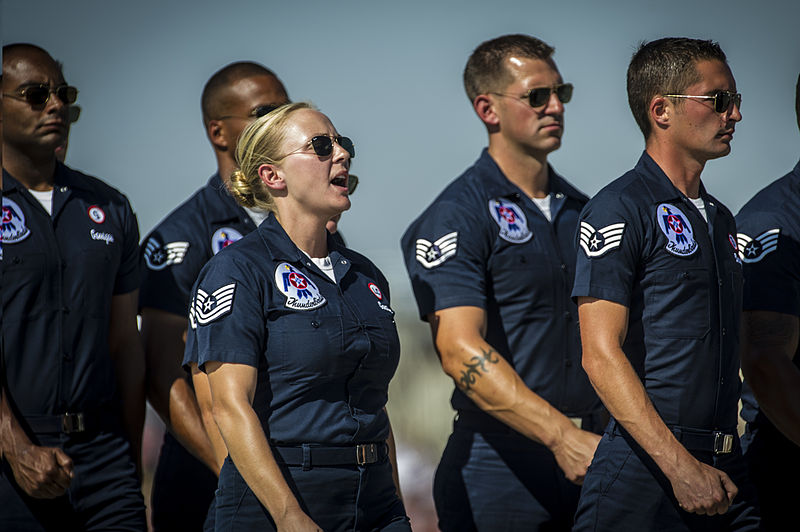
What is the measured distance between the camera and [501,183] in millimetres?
4707

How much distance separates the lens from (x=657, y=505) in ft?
11.8

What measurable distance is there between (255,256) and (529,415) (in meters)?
1.27

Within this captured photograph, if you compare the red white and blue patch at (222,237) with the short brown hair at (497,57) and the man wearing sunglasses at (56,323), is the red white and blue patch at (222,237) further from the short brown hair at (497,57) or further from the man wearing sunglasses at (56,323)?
the short brown hair at (497,57)

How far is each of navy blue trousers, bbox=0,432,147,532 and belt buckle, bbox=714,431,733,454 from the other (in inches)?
81.4

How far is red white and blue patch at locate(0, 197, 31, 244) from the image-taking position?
3.92 metres

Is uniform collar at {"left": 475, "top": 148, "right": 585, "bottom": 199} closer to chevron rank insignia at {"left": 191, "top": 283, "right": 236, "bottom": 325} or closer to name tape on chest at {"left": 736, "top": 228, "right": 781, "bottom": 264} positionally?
name tape on chest at {"left": 736, "top": 228, "right": 781, "bottom": 264}

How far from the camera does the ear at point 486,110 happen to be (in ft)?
16.1

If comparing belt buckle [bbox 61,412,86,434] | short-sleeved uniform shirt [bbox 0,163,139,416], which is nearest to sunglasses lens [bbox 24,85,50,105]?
short-sleeved uniform shirt [bbox 0,163,139,416]

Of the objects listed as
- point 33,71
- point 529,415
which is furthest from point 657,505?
point 33,71

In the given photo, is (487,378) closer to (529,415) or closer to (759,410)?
(529,415)

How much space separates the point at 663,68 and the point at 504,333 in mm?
1250

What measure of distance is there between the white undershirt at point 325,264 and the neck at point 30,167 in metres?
1.15

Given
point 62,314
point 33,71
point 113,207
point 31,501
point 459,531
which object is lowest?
point 459,531

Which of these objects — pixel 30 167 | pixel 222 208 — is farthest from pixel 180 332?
pixel 30 167
